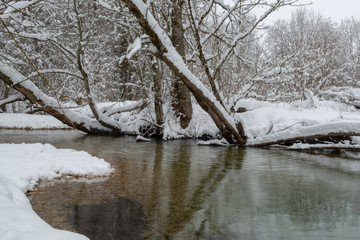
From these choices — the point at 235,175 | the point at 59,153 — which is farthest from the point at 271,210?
the point at 59,153

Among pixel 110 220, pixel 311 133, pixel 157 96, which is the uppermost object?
pixel 157 96

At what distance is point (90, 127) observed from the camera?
14.0 m

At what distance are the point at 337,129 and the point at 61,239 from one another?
342 inches

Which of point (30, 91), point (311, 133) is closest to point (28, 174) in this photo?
point (30, 91)

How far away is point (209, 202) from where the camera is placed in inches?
176

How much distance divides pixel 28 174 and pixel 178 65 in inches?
204

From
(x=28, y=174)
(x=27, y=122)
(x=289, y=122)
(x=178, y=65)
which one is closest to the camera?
(x=28, y=174)

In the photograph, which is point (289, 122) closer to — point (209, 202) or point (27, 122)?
point (209, 202)

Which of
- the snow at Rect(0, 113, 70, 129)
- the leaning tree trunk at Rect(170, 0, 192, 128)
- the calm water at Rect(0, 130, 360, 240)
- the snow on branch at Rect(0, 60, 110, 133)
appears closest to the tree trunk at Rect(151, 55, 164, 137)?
the leaning tree trunk at Rect(170, 0, 192, 128)

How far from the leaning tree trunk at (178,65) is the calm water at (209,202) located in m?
2.57

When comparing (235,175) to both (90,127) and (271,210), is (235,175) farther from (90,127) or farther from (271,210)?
(90,127)

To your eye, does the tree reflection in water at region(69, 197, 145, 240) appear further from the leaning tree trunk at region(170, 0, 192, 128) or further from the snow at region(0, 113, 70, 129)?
the snow at region(0, 113, 70, 129)

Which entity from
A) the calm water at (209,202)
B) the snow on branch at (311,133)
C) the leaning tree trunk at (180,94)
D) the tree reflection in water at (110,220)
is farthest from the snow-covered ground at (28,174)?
the leaning tree trunk at (180,94)

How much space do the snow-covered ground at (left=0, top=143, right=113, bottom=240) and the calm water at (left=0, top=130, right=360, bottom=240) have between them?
34 centimetres
